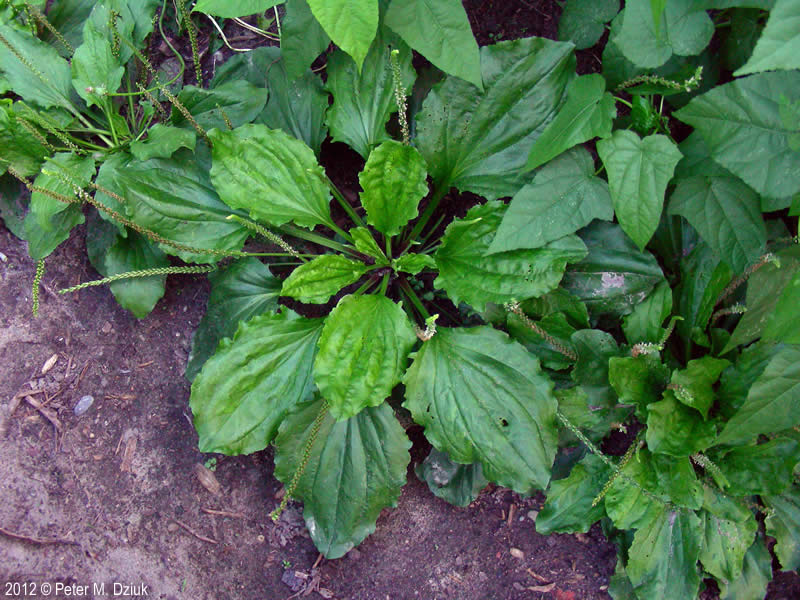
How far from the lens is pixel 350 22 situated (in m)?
1.56

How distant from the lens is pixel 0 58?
2258 mm

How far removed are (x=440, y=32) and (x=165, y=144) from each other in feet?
3.20

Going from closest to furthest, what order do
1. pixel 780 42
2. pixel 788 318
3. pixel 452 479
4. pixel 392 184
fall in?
1. pixel 780 42
2. pixel 788 318
3. pixel 392 184
4. pixel 452 479

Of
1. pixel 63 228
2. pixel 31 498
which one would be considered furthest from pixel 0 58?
pixel 31 498

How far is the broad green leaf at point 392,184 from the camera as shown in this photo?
1976 millimetres

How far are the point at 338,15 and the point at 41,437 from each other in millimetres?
1819

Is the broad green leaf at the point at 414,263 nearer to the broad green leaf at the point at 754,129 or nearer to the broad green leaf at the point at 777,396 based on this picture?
the broad green leaf at the point at 754,129

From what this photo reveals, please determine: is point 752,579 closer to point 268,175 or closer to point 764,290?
point 764,290

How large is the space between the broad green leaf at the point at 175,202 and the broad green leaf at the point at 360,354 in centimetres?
50

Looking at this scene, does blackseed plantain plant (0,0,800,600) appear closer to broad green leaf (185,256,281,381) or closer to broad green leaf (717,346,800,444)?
broad green leaf (185,256,281,381)

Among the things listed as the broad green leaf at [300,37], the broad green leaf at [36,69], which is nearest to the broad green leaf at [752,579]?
the broad green leaf at [300,37]

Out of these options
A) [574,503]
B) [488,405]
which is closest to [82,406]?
[488,405]

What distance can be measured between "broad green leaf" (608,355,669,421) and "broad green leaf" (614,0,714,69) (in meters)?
0.89

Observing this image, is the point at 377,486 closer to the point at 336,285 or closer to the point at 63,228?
the point at 336,285
